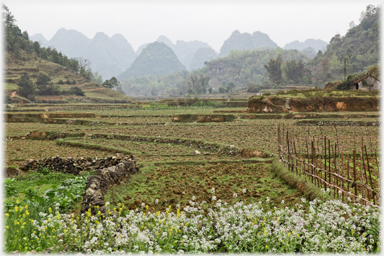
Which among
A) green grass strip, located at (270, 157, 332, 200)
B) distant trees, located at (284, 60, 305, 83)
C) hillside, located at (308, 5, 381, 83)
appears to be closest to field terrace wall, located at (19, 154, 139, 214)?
green grass strip, located at (270, 157, 332, 200)

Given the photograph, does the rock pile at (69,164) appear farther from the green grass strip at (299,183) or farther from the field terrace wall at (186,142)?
the field terrace wall at (186,142)

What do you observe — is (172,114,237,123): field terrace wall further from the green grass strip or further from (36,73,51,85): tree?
(36,73,51,85): tree

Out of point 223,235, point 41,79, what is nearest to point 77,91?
point 41,79

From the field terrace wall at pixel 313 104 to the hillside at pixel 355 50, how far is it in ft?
253

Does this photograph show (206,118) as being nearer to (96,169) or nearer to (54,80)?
(96,169)

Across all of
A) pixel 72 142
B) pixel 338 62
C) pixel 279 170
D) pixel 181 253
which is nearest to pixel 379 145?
pixel 279 170

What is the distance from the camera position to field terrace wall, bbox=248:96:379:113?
38250 mm

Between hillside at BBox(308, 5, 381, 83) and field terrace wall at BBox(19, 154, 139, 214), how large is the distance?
11119 cm

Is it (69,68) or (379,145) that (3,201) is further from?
(69,68)

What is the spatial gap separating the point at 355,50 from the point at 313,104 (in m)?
108

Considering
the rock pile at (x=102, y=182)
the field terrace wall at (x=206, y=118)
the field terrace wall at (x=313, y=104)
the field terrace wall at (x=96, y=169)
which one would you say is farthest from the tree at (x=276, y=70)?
the rock pile at (x=102, y=182)

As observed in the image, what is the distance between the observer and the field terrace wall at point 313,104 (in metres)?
→ 38.2

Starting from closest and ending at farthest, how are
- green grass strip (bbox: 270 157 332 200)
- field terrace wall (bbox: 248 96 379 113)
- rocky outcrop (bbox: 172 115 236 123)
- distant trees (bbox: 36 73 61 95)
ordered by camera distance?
green grass strip (bbox: 270 157 332 200) → rocky outcrop (bbox: 172 115 236 123) → field terrace wall (bbox: 248 96 379 113) → distant trees (bbox: 36 73 61 95)

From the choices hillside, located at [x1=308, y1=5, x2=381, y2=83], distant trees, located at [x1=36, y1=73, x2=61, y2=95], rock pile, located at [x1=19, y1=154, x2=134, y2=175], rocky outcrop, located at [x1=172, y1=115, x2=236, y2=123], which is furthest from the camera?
hillside, located at [x1=308, y1=5, x2=381, y2=83]
